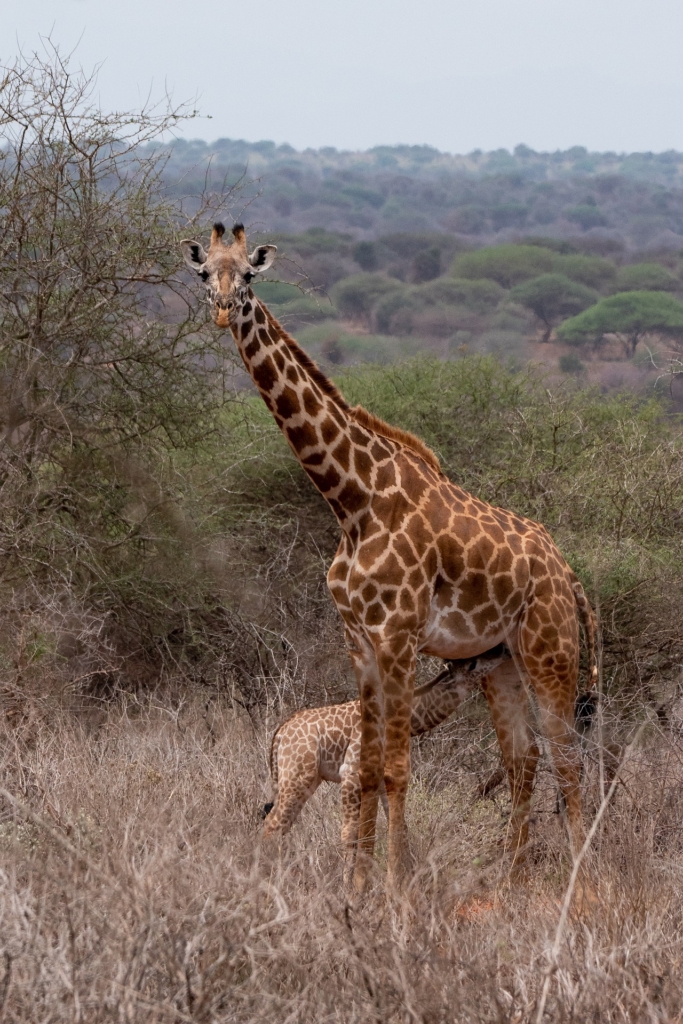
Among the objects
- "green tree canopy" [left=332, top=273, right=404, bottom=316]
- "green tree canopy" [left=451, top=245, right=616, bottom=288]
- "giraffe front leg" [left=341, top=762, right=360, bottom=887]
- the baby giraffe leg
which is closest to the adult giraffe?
"giraffe front leg" [left=341, top=762, right=360, bottom=887]

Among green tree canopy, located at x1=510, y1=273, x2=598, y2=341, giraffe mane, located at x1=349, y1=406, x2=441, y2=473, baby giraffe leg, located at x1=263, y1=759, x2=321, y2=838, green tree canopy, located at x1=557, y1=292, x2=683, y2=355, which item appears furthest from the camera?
green tree canopy, located at x1=510, y1=273, x2=598, y2=341

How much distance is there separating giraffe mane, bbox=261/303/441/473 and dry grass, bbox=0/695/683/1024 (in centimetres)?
160

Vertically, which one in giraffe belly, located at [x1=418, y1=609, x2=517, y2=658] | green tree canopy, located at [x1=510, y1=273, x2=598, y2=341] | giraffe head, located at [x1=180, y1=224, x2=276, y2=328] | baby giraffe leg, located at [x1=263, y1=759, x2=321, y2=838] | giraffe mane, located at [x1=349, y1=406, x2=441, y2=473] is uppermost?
giraffe head, located at [x1=180, y1=224, x2=276, y2=328]

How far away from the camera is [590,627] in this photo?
6332 millimetres

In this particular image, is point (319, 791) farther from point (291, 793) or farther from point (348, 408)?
point (348, 408)

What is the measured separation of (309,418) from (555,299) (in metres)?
36.9

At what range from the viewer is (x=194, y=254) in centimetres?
554

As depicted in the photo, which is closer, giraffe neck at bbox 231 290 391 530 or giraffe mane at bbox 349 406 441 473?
giraffe neck at bbox 231 290 391 530

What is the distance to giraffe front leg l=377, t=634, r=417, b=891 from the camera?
5539mm

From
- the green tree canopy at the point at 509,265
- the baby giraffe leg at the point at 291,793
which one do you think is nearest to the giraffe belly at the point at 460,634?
the baby giraffe leg at the point at 291,793

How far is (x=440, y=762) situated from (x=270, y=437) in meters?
4.25

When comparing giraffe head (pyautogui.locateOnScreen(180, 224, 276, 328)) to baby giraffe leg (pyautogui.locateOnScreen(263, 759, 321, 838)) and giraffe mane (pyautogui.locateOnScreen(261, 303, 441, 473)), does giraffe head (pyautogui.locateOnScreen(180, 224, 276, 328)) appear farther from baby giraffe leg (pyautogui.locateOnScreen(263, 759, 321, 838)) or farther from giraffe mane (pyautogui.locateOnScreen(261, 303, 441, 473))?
baby giraffe leg (pyautogui.locateOnScreen(263, 759, 321, 838))

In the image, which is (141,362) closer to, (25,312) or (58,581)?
(25,312)

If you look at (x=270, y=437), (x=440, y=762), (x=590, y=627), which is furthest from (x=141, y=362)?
(x=590, y=627)
